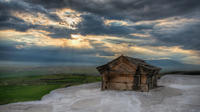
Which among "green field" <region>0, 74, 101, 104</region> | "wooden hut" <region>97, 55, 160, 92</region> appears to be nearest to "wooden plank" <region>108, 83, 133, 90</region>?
"wooden hut" <region>97, 55, 160, 92</region>

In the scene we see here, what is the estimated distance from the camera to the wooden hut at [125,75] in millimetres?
18672

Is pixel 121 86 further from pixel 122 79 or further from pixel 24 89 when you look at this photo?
pixel 24 89

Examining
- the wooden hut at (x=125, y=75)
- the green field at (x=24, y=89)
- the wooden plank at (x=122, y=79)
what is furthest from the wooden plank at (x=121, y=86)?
the green field at (x=24, y=89)

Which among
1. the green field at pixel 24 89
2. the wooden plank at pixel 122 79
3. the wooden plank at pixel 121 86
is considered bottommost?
the green field at pixel 24 89

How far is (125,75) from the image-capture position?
755 inches

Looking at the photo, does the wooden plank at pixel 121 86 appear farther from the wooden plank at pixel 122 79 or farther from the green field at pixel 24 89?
the green field at pixel 24 89

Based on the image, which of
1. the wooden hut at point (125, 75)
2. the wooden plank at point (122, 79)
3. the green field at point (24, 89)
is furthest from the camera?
the wooden plank at point (122, 79)

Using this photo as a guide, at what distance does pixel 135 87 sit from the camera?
18.8m

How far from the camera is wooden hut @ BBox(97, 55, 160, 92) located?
1867 centimetres

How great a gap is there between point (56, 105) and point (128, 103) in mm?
6441

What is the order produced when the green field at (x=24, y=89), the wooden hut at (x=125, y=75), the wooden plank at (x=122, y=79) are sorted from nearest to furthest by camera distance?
the green field at (x=24, y=89)
the wooden hut at (x=125, y=75)
the wooden plank at (x=122, y=79)

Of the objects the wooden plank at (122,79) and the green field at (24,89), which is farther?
the wooden plank at (122,79)

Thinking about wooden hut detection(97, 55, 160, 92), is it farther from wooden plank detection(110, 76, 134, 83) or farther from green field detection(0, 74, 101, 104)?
green field detection(0, 74, 101, 104)

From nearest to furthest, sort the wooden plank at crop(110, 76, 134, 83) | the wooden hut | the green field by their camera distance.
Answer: the green field → the wooden hut → the wooden plank at crop(110, 76, 134, 83)
